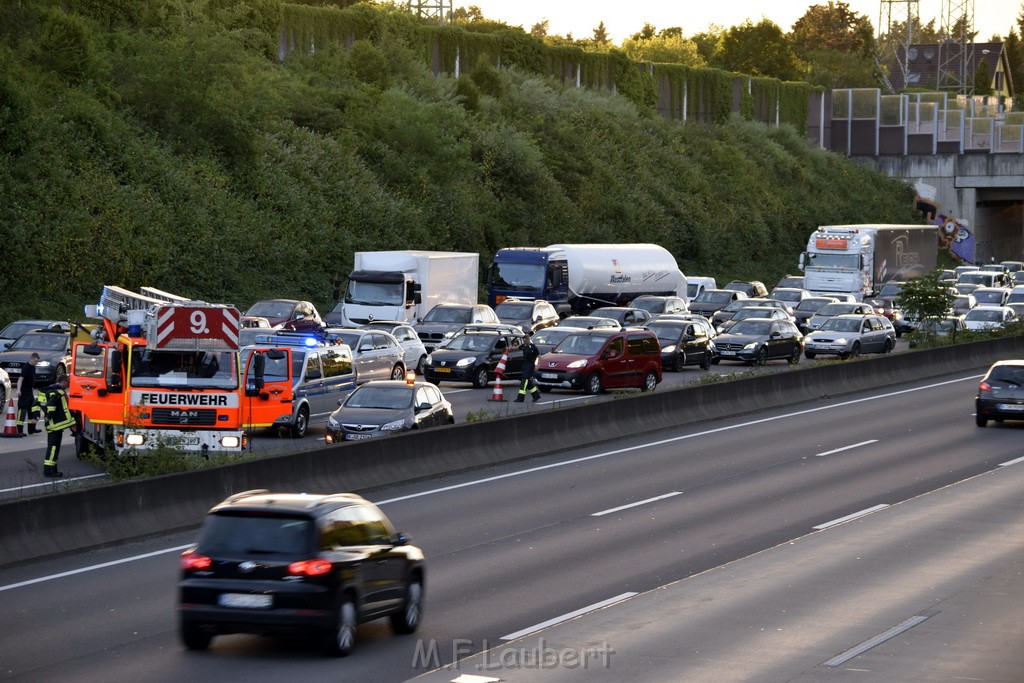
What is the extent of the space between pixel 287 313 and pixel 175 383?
859 inches

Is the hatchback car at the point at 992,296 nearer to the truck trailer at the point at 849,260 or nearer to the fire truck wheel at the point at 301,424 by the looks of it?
the truck trailer at the point at 849,260

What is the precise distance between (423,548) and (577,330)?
21993mm

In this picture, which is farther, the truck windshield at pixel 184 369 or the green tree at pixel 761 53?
the green tree at pixel 761 53

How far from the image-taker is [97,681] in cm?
1309

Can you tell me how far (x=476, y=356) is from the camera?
135ft

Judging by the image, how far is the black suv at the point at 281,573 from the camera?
13.3 m

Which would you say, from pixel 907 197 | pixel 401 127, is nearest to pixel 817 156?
pixel 907 197

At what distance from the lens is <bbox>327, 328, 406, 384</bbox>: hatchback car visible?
119 ft

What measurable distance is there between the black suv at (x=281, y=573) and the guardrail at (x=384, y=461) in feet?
18.8

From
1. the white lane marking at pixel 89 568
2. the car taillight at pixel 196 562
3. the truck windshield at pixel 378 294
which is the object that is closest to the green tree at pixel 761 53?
the truck windshield at pixel 378 294

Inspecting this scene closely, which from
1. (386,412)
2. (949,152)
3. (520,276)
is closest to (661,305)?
(520,276)

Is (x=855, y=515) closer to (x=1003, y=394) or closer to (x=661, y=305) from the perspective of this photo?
(x=1003, y=394)

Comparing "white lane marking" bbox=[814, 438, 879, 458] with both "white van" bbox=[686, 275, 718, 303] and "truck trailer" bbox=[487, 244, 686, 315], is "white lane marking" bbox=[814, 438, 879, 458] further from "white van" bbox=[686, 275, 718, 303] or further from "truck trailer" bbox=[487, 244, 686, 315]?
"white van" bbox=[686, 275, 718, 303]

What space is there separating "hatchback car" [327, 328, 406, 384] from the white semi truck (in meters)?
11.0
